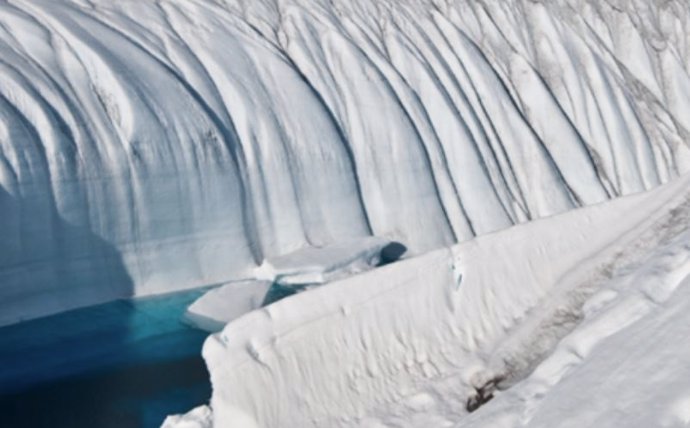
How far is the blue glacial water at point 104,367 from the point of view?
5.48 meters

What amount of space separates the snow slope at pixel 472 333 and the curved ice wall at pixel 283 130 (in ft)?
16.4

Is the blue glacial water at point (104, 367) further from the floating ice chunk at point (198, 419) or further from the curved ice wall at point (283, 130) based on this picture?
the floating ice chunk at point (198, 419)

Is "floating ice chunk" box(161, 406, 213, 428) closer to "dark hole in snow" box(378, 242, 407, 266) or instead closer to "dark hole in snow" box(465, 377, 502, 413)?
"dark hole in snow" box(465, 377, 502, 413)

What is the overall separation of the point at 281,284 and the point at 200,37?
394 cm

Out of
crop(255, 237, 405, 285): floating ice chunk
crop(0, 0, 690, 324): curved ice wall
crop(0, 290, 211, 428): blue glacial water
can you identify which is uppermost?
crop(0, 0, 690, 324): curved ice wall

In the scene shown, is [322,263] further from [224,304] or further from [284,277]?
[224,304]

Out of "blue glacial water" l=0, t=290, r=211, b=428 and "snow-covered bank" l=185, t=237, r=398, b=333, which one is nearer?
"blue glacial water" l=0, t=290, r=211, b=428

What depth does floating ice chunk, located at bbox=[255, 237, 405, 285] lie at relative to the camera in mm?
8539

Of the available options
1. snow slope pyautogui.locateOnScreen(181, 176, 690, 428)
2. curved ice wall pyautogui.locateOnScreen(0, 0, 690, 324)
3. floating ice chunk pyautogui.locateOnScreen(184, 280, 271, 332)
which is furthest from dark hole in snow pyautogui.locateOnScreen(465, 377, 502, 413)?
curved ice wall pyautogui.locateOnScreen(0, 0, 690, 324)

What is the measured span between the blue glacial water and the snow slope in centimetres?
270

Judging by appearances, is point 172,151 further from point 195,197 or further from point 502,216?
Result: point 502,216

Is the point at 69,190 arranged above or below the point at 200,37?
below

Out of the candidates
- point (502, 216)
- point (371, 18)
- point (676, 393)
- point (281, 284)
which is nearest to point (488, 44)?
point (371, 18)

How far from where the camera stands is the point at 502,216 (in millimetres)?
11328
